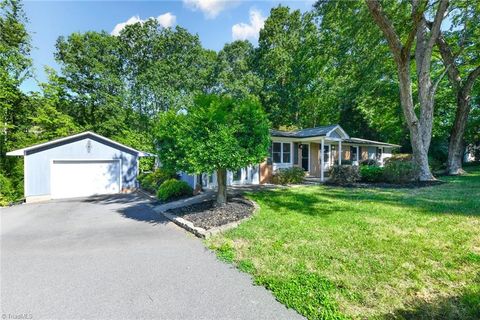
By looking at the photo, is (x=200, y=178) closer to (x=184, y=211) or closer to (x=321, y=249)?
(x=184, y=211)

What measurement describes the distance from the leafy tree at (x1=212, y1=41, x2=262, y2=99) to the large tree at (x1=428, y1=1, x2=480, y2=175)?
14845 millimetres

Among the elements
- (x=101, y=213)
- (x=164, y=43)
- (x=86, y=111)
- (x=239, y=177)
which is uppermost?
(x=164, y=43)

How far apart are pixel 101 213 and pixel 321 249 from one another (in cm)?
803

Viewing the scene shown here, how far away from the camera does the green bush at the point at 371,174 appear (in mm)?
14223

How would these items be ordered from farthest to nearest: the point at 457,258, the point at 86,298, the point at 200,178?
the point at 200,178 < the point at 457,258 < the point at 86,298

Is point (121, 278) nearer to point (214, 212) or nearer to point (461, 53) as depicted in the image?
point (214, 212)

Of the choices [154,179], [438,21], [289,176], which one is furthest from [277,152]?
[438,21]

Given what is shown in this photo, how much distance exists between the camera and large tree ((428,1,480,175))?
13.2 metres

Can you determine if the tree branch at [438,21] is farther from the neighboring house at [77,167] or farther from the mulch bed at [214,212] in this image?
the neighboring house at [77,167]

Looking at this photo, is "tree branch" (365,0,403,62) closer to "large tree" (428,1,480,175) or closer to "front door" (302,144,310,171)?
"large tree" (428,1,480,175)

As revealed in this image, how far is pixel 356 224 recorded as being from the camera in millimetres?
6035

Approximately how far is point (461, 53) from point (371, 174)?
31.1ft

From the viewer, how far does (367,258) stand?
4227 mm

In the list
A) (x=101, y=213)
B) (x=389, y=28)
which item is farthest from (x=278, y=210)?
(x=389, y=28)
